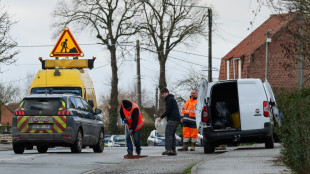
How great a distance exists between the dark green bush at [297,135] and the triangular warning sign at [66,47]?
56.1ft

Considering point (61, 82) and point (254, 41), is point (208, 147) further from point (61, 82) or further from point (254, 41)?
point (254, 41)

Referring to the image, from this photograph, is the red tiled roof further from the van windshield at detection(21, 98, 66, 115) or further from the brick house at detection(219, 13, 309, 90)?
the van windshield at detection(21, 98, 66, 115)

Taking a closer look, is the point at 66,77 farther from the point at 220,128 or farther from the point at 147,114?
the point at 147,114

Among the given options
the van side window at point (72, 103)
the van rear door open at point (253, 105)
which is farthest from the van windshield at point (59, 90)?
the van rear door open at point (253, 105)

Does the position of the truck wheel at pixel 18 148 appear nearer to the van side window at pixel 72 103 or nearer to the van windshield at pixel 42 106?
the van windshield at pixel 42 106

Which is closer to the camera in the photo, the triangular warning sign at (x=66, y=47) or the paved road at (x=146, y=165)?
the paved road at (x=146, y=165)

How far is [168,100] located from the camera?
1984 centimetres

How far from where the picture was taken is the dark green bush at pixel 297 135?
424 inches

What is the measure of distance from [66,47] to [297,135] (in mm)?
18732

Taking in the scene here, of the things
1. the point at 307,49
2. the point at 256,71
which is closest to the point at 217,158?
the point at 307,49

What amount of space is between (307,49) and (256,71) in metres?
44.1

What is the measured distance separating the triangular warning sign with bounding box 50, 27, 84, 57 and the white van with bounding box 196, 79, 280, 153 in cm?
944

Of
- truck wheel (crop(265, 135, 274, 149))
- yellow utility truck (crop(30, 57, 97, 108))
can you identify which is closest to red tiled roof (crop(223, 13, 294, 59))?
yellow utility truck (crop(30, 57, 97, 108))

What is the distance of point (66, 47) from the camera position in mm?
28828
